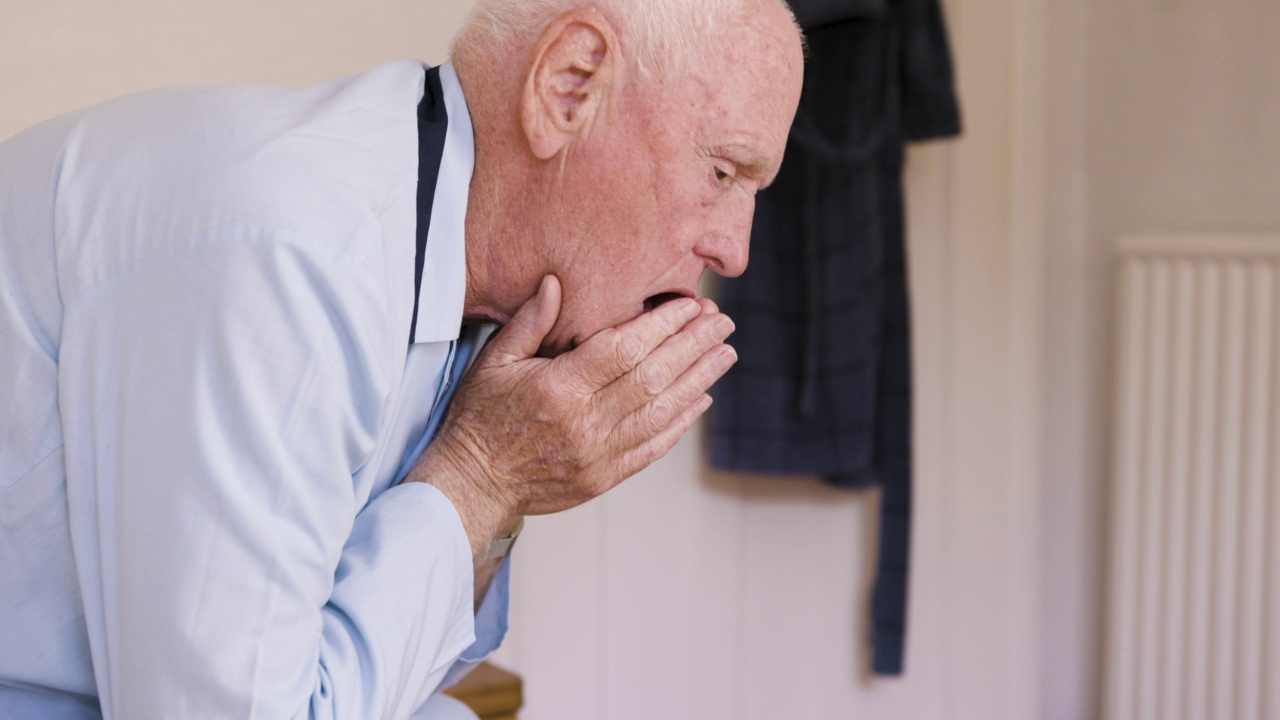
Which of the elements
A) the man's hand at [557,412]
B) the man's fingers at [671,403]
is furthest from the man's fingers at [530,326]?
the man's fingers at [671,403]

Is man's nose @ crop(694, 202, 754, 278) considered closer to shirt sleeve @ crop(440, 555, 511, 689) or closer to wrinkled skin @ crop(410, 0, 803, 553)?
wrinkled skin @ crop(410, 0, 803, 553)

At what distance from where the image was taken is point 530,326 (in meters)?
1.00

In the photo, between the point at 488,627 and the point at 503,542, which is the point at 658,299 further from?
the point at 488,627

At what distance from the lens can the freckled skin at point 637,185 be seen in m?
0.95

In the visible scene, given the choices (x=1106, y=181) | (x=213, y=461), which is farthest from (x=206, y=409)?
(x=1106, y=181)

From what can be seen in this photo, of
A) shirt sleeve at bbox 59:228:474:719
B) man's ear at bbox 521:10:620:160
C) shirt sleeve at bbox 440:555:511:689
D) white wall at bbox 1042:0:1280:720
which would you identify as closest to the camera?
shirt sleeve at bbox 59:228:474:719

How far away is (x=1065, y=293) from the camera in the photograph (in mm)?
2344

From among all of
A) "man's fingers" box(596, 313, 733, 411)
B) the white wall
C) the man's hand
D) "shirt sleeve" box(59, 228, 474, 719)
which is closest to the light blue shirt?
"shirt sleeve" box(59, 228, 474, 719)

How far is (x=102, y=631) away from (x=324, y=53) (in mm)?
1008

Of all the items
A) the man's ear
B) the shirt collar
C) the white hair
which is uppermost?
the white hair

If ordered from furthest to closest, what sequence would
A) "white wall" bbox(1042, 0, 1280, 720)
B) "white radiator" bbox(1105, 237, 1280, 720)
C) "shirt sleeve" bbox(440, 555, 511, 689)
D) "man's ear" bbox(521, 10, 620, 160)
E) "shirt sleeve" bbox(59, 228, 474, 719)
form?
"white wall" bbox(1042, 0, 1280, 720) < "white radiator" bbox(1105, 237, 1280, 720) < "shirt sleeve" bbox(440, 555, 511, 689) < "man's ear" bbox(521, 10, 620, 160) < "shirt sleeve" bbox(59, 228, 474, 719)

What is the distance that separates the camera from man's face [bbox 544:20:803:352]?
3.12ft

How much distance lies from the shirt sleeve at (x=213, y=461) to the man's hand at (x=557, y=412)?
20 cm

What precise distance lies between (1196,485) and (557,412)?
58.7 inches
